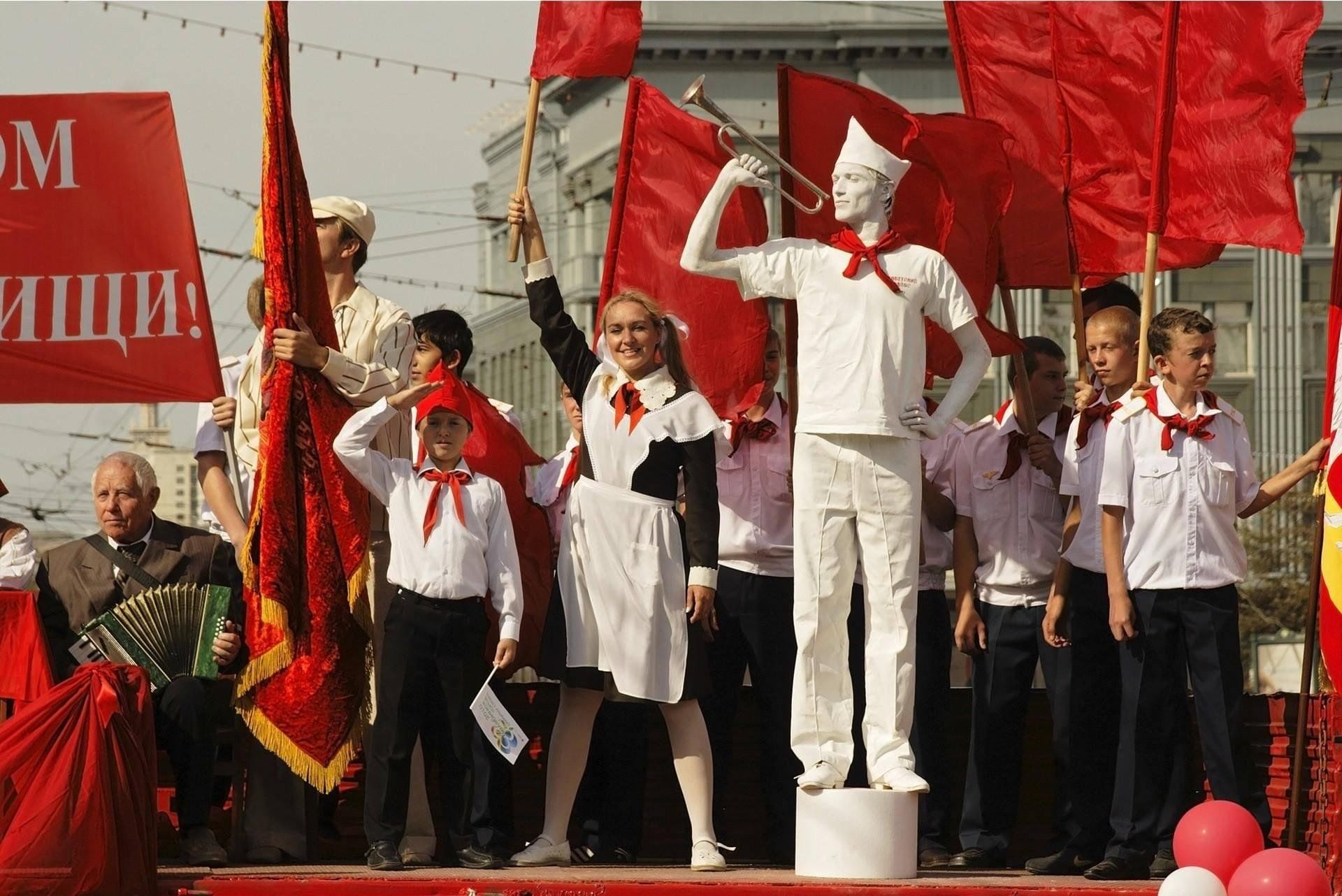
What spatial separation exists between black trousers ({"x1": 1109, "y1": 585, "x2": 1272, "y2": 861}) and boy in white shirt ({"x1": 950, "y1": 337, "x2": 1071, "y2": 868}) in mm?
392

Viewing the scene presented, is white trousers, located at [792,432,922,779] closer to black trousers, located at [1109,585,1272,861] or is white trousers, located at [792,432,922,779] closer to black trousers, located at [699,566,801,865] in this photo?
black trousers, located at [699,566,801,865]

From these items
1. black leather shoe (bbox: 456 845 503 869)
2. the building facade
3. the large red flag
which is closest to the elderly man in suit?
the large red flag

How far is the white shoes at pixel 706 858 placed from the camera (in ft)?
24.5

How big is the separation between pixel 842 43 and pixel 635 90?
1300 inches

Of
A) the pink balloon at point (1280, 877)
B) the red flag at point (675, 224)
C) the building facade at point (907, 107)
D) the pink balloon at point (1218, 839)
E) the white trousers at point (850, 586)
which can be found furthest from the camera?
the building facade at point (907, 107)

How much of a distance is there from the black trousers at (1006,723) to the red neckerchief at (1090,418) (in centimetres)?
66

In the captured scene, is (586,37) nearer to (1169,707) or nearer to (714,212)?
(714,212)

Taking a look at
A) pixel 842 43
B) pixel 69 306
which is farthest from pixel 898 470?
pixel 842 43

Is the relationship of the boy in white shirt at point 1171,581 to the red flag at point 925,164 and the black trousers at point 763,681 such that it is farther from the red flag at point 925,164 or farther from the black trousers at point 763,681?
the black trousers at point 763,681

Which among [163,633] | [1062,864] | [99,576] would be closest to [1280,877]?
[1062,864]

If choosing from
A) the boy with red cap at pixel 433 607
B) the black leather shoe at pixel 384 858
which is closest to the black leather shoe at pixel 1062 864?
the boy with red cap at pixel 433 607

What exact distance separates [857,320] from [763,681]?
61.2 inches

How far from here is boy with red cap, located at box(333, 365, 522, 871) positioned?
7.54 m

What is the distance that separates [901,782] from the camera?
7.12m
